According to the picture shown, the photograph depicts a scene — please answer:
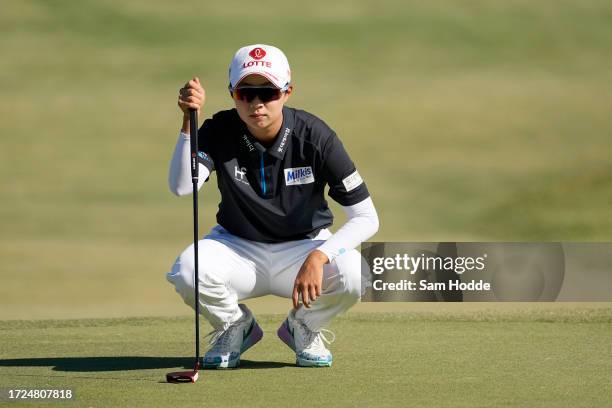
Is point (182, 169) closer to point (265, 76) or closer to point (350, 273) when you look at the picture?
point (265, 76)

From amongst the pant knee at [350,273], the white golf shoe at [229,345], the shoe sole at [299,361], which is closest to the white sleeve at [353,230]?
the pant knee at [350,273]

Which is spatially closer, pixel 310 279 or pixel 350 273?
pixel 310 279

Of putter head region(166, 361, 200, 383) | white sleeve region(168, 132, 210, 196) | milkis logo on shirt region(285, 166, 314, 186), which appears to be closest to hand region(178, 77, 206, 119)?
white sleeve region(168, 132, 210, 196)

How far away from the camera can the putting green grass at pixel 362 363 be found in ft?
14.9

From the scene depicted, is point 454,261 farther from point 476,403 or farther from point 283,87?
point 476,403

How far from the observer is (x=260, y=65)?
5172mm

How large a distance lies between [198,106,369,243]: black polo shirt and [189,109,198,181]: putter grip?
7.8 inches

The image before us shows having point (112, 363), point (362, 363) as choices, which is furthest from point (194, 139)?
point (362, 363)

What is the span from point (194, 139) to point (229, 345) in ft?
3.31

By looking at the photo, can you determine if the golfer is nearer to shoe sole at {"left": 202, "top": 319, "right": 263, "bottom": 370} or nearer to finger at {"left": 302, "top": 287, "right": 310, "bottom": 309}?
shoe sole at {"left": 202, "top": 319, "right": 263, "bottom": 370}

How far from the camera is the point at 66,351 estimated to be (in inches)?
241

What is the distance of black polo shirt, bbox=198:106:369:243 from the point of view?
5.38 metres

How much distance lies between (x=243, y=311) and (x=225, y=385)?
31.6 inches

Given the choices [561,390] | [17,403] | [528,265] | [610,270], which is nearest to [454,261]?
[528,265]
